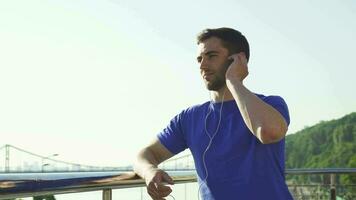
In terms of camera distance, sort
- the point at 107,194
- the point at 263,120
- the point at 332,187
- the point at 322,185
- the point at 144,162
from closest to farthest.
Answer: the point at 263,120 → the point at 144,162 → the point at 107,194 → the point at 332,187 → the point at 322,185

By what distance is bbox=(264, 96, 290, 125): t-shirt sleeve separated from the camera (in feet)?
6.08

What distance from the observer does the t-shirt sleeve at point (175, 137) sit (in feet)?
6.93

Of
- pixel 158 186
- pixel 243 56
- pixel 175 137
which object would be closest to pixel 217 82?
pixel 243 56

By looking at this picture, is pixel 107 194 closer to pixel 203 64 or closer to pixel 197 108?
pixel 197 108

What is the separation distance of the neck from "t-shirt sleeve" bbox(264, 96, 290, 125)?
16 centimetres

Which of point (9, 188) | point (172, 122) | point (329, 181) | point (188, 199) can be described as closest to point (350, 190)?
point (329, 181)

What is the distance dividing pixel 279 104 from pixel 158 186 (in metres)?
0.50

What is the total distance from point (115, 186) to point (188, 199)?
51 centimetres

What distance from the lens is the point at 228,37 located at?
2.13 m

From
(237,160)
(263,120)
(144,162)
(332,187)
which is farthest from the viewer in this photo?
(332,187)

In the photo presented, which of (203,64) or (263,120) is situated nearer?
(263,120)

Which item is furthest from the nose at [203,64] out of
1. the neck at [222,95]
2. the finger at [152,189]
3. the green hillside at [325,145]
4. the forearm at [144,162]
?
the green hillside at [325,145]

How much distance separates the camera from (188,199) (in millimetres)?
2436

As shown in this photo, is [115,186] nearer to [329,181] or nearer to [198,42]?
[198,42]
